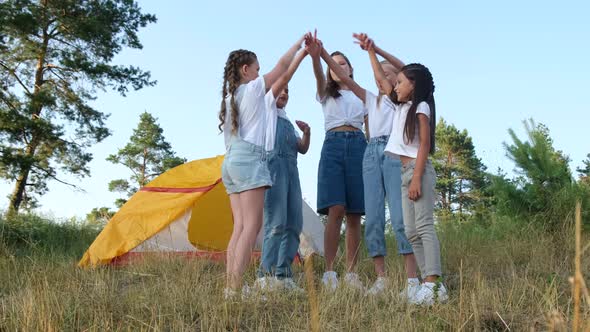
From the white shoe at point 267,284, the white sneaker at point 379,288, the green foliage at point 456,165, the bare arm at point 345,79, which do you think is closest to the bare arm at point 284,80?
the bare arm at point 345,79

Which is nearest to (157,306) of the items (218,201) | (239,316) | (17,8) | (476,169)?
(239,316)

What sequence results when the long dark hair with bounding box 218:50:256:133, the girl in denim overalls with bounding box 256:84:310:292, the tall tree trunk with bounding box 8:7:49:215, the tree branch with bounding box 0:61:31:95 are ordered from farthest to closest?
1. the tree branch with bounding box 0:61:31:95
2. the tall tree trunk with bounding box 8:7:49:215
3. the girl in denim overalls with bounding box 256:84:310:292
4. the long dark hair with bounding box 218:50:256:133

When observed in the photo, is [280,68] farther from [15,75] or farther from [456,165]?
[456,165]

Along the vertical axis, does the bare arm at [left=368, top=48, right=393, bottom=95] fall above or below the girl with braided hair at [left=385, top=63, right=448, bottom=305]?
above

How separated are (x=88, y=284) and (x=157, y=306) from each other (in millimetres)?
1038

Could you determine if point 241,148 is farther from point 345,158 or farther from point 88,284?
point 88,284

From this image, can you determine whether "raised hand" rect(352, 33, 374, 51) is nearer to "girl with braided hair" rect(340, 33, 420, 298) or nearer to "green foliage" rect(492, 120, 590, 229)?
"girl with braided hair" rect(340, 33, 420, 298)

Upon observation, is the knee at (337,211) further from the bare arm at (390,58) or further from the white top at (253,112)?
the bare arm at (390,58)

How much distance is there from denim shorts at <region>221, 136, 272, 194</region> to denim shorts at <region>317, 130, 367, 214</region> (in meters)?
0.76

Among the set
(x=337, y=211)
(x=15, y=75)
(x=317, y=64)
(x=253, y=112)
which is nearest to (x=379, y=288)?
(x=337, y=211)

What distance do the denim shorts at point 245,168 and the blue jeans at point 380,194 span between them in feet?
2.61

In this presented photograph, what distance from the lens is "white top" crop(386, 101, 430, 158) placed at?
374cm

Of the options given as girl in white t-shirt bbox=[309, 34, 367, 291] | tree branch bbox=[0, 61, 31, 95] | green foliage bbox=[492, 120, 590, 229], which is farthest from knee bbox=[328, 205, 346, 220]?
tree branch bbox=[0, 61, 31, 95]

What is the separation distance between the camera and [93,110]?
1392 centimetres
